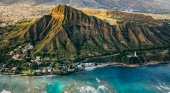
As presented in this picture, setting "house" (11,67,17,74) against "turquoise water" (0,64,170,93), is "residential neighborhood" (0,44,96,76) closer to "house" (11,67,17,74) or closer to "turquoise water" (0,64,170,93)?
"house" (11,67,17,74)

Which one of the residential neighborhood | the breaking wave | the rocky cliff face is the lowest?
the breaking wave

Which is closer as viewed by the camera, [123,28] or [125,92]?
[125,92]

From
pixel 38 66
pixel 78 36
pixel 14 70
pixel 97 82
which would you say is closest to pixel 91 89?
pixel 97 82

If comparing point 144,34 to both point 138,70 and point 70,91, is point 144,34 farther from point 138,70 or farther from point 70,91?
point 70,91

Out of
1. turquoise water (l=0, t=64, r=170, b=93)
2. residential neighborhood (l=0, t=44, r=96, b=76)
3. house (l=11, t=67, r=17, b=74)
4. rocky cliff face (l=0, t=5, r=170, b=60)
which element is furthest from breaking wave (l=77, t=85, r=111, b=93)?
house (l=11, t=67, r=17, b=74)

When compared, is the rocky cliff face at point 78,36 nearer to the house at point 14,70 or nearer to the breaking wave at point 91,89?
the house at point 14,70

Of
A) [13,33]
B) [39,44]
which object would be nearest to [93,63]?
[39,44]
